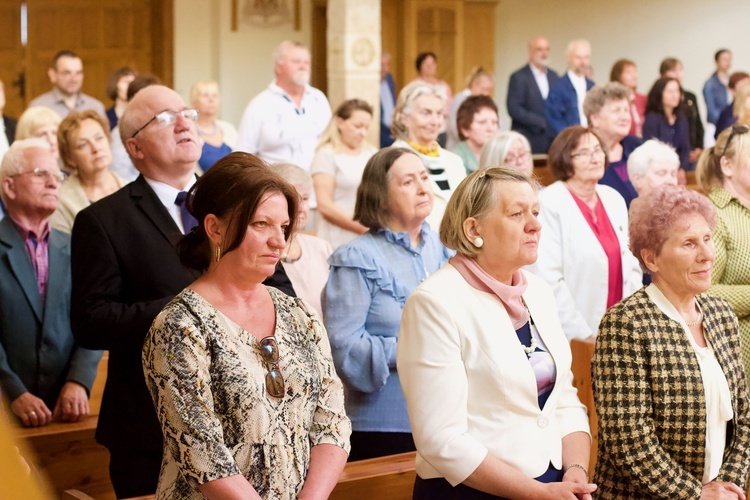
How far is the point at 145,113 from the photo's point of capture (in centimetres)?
268

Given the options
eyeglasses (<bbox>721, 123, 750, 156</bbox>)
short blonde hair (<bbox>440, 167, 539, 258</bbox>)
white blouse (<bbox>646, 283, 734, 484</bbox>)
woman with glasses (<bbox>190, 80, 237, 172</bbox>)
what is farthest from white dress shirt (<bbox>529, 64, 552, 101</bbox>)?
short blonde hair (<bbox>440, 167, 539, 258</bbox>)

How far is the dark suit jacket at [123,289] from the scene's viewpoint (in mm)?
2430

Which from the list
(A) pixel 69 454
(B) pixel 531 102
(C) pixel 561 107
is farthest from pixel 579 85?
(A) pixel 69 454

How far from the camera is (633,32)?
13945mm

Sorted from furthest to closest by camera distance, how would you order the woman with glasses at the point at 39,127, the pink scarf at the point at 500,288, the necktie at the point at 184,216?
the woman with glasses at the point at 39,127, the necktie at the point at 184,216, the pink scarf at the point at 500,288

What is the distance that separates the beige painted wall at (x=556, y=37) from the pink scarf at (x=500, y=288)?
9.91 m

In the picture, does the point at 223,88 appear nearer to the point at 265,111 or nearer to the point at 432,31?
the point at 432,31

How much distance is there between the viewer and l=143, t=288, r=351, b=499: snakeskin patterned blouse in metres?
1.87

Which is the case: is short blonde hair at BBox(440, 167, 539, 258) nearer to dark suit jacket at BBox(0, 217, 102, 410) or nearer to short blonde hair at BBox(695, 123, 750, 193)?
short blonde hair at BBox(695, 123, 750, 193)

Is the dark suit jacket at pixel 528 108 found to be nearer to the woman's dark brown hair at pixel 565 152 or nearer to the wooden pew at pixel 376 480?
the woman's dark brown hair at pixel 565 152

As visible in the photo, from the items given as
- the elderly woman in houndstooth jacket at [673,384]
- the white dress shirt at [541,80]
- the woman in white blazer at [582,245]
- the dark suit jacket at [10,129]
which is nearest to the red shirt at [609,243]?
the woman in white blazer at [582,245]

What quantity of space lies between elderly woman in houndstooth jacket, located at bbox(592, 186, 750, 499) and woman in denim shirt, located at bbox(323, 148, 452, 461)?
707 millimetres

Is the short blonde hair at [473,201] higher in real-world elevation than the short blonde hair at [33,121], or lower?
lower

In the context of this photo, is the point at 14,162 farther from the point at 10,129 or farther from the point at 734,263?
the point at 10,129
